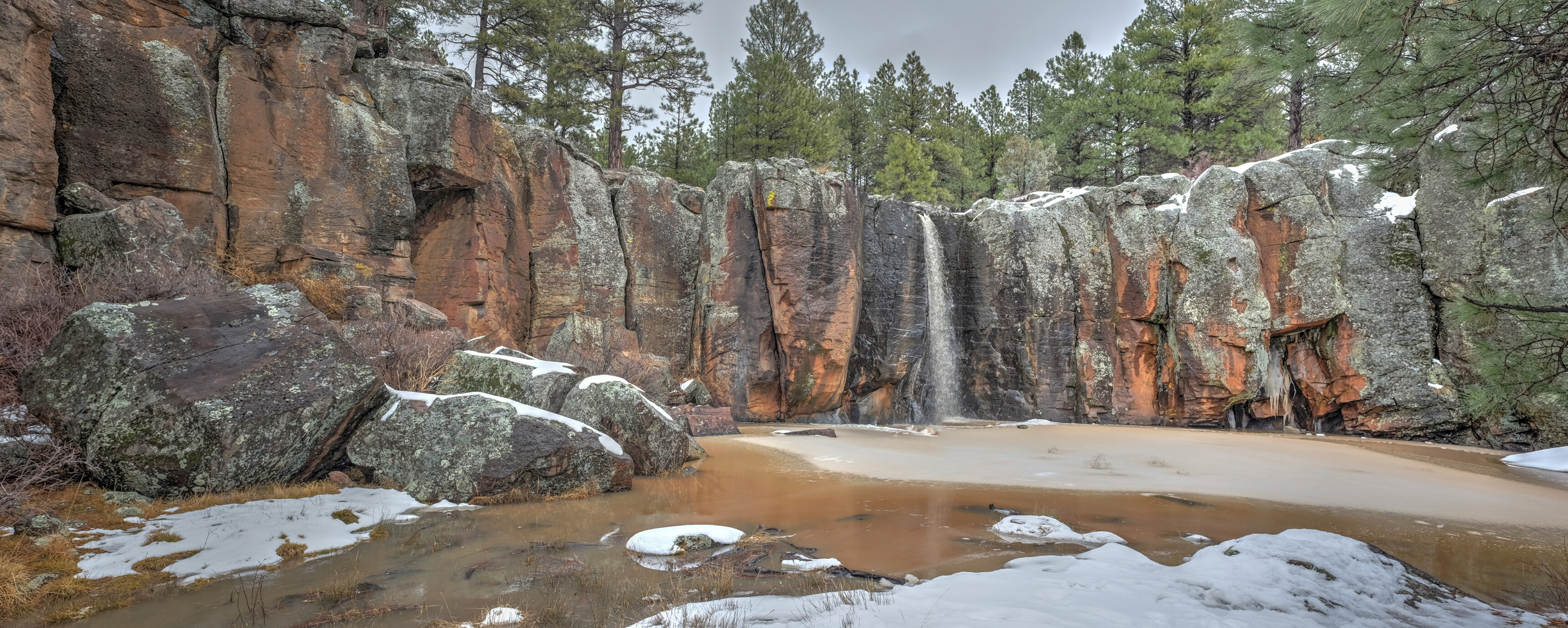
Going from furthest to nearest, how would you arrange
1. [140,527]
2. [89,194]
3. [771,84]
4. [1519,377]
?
[771,84] < [89,194] < [140,527] < [1519,377]

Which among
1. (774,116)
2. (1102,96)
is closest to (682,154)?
(774,116)

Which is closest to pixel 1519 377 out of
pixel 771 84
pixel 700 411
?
pixel 700 411

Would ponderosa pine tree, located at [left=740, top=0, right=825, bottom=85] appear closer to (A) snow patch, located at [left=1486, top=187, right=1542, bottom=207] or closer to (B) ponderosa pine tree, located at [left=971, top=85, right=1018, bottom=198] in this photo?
(B) ponderosa pine tree, located at [left=971, top=85, right=1018, bottom=198]

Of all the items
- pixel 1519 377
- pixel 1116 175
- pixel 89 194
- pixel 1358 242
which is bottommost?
pixel 1519 377

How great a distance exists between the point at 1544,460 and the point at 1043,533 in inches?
476

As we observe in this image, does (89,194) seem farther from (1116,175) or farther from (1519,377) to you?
(1116,175)

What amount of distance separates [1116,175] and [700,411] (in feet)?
75.6

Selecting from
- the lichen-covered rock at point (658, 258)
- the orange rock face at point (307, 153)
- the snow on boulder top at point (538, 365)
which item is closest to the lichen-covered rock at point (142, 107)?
the orange rock face at point (307, 153)

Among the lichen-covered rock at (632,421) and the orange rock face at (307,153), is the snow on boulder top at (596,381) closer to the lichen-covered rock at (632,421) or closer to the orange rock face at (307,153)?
the lichen-covered rock at (632,421)

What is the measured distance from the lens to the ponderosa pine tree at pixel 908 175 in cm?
2741

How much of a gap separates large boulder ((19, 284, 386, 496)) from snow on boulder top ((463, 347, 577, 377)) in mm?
2296

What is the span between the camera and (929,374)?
1855 cm

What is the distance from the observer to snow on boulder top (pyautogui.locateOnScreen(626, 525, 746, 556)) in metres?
4.81

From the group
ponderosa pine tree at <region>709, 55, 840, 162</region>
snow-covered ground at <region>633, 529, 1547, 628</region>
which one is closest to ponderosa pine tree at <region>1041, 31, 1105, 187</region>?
ponderosa pine tree at <region>709, 55, 840, 162</region>
